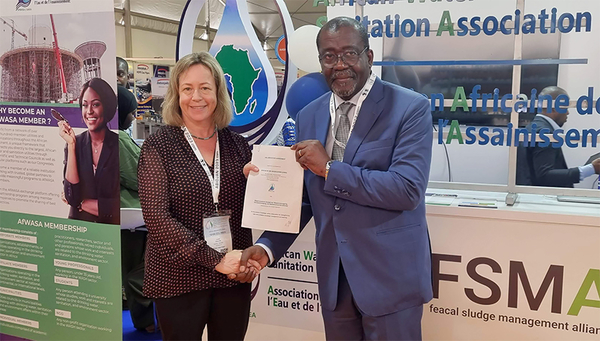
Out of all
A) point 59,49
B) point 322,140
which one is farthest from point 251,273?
point 59,49

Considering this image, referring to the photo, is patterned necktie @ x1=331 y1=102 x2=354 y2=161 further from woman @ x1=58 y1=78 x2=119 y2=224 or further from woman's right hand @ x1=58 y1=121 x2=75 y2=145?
woman's right hand @ x1=58 y1=121 x2=75 y2=145

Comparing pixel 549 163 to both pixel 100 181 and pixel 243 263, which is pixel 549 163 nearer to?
pixel 243 263

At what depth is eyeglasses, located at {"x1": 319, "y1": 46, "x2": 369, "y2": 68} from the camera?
65.5 inches

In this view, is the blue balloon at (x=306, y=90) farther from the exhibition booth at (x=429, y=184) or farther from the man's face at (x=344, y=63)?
the man's face at (x=344, y=63)

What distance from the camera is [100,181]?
266cm

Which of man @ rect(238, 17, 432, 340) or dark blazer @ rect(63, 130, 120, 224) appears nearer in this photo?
man @ rect(238, 17, 432, 340)

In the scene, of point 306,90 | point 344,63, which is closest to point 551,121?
point 306,90

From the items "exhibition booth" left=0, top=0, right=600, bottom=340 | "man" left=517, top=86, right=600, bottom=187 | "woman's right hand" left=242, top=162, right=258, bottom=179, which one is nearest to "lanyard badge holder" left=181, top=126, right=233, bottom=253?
"woman's right hand" left=242, top=162, right=258, bottom=179

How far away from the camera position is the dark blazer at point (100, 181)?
2.64 m

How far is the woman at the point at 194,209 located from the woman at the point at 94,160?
81 centimetres

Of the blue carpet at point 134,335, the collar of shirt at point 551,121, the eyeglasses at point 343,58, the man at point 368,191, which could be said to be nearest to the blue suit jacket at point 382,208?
the man at point 368,191

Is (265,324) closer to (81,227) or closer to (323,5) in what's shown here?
(81,227)

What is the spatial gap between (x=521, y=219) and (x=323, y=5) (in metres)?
1.59

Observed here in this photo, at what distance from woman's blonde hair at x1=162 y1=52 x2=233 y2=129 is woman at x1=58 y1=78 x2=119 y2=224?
2.65ft
